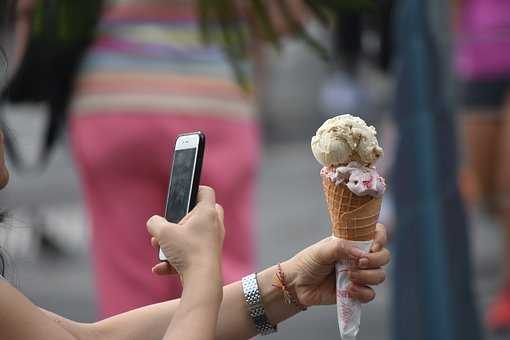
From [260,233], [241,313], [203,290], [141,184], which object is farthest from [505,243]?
[203,290]

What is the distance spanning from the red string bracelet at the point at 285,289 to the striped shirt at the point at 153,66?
143 cm

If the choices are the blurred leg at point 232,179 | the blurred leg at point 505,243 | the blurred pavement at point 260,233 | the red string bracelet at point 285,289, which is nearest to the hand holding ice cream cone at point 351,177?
the red string bracelet at point 285,289

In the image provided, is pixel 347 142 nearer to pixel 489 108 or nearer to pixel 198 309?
pixel 198 309

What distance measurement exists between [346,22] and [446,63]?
0.99 metres

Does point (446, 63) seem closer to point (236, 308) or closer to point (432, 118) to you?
point (432, 118)

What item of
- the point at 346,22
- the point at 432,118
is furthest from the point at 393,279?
the point at 346,22

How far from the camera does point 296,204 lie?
→ 9.59 m

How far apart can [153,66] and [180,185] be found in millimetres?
1642

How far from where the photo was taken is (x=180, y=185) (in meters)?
2.08

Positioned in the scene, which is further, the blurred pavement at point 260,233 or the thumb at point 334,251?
the blurred pavement at point 260,233

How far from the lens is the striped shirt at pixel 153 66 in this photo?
366cm

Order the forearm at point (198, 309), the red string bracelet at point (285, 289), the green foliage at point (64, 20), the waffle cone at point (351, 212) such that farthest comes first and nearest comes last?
the green foliage at point (64, 20), the red string bracelet at point (285, 289), the waffle cone at point (351, 212), the forearm at point (198, 309)

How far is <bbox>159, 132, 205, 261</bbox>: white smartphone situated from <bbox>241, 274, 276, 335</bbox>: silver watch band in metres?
0.30

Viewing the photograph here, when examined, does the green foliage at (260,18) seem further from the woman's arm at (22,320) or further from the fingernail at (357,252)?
the woman's arm at (22,320)
